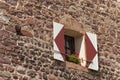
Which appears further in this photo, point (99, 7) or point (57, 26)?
point (99, 7)

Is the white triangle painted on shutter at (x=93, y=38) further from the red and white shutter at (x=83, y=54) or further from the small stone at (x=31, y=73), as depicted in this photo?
the small stone at (x=31, y=73)

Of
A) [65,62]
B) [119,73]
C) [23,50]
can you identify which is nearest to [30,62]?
[23,50]

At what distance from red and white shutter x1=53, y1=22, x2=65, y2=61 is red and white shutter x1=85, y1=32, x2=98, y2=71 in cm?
70

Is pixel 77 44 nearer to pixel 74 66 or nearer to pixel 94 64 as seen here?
pixel 94 64

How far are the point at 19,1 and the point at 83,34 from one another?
1819mm

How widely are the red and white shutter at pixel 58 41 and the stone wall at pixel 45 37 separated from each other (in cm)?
10

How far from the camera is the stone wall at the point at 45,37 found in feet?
30.7

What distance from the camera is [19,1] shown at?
389 inches

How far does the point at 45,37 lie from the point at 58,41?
34 centimetres

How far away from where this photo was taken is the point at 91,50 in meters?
10.5

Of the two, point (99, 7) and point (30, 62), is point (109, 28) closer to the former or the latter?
point (99, 7)

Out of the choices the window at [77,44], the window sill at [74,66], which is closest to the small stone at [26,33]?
the window at [77,44]

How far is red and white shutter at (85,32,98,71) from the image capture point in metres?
10.4

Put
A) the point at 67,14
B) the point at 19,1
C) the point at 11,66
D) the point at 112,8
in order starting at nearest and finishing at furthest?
the point at 11,66 < the point at 19,1 < the point at 67,14 < the point at 112,8
